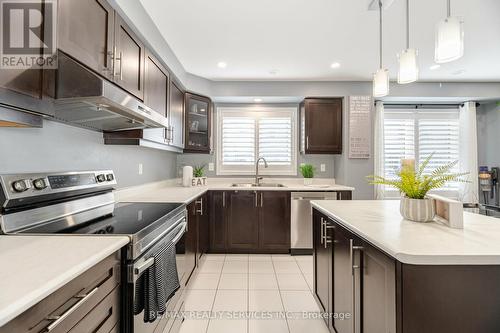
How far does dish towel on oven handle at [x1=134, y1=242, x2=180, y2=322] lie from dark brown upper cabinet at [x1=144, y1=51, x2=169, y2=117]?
4.40 ft

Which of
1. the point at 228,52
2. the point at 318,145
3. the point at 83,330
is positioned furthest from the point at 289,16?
the point at 83,330

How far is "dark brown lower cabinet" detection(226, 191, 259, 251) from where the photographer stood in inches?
133

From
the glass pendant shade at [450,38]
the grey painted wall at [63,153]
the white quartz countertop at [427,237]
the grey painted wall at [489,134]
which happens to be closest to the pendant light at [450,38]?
the glass pendant shade at [450,38]

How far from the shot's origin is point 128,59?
182 cm

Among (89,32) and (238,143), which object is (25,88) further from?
(238,143)

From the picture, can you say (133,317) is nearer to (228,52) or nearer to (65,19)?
(65,19)

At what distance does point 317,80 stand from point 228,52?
5.00 feet

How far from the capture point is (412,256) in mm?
871

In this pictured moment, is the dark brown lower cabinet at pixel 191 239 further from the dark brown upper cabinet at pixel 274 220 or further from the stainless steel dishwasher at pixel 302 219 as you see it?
the stainless steel dishwasher at pixel 302 219

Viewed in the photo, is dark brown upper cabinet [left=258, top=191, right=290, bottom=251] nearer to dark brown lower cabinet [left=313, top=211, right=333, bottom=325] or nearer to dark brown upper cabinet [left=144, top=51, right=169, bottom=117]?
dark brown lower cabinet [left=313, top=211, right=333, bottom=325]

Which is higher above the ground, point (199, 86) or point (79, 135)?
point (199, 86)

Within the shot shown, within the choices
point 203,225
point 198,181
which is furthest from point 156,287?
point 198,181

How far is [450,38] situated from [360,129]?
243cm

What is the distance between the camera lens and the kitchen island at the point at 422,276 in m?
0.89
